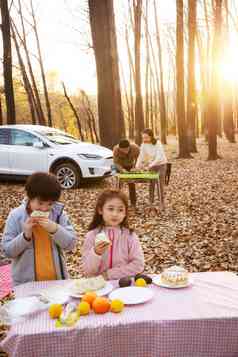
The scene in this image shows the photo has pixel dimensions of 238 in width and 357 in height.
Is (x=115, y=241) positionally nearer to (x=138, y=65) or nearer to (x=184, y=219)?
(x=184, y=219)

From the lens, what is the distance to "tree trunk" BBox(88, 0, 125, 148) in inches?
546

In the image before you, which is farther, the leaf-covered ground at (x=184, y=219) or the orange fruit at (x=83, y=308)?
the leaf-covered ground at (x=184, y=219)

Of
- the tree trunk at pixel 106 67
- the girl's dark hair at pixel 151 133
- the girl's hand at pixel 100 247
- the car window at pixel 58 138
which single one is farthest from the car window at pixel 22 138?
the girl's hand at pixel 100 247

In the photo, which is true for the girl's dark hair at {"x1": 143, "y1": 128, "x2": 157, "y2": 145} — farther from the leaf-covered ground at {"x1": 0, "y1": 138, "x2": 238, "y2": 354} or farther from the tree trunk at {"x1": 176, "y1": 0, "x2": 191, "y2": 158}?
the tree trunk at {"x1": 176, "y1": 0, "x2": 191, "y2": 158}

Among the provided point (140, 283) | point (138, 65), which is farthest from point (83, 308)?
point (138, 65)

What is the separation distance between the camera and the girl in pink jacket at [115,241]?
3359 millimetres

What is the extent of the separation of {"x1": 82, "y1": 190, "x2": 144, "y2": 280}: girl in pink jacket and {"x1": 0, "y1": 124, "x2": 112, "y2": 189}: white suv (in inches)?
349

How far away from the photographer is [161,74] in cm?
3625

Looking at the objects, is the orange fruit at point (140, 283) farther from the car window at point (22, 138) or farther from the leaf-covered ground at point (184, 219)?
the car window at point (22, 138)

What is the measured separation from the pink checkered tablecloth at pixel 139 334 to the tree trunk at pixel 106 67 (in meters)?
12.3

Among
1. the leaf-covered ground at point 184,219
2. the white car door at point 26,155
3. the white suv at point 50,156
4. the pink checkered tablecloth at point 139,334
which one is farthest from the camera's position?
the white car door at point 26,155

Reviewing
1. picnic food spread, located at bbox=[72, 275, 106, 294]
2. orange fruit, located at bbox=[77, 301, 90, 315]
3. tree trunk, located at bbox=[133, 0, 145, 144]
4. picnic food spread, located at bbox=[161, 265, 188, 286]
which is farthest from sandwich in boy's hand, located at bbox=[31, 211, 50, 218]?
tree trunk, located at bbox=[133, 0, 145, 144]

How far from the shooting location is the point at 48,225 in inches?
123

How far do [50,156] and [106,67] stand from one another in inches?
149
